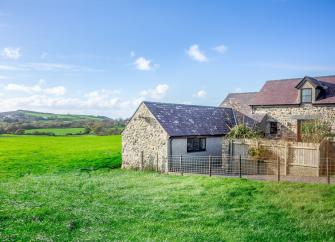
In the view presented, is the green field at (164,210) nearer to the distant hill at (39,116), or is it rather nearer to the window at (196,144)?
the window at (196,144)

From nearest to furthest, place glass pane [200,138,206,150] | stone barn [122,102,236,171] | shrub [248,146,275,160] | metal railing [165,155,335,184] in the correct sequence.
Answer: metal railing [165,155,335,184] < shrub [248,146,275,160] < stone barn [122,102,236,171] < glass pane [200,138,206,150]

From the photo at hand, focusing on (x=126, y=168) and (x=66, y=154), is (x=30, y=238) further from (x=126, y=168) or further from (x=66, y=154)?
(x=66, y=154)

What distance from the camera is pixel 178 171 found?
27031 millimetres

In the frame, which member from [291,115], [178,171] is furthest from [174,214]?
[291,115]

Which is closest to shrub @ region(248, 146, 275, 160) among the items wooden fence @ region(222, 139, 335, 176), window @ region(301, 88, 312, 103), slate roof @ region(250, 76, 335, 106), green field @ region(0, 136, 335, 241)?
wooden fence @ region(222, 139, 335, 176)

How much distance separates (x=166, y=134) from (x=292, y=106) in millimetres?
13703

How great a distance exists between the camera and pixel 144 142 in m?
29.6

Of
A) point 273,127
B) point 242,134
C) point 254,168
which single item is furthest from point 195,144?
point 273,127

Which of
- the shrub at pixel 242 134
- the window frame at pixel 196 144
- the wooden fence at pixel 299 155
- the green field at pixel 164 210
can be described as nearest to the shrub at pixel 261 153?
the wooden fence at pixel 299 155

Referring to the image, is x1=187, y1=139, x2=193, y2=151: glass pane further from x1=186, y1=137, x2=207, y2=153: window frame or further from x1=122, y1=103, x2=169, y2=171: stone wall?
x1=122, y1=103, x2=169, y2=171: stone wall

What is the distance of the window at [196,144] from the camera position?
29125 millimetres

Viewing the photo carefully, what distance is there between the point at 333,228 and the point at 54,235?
397 inches

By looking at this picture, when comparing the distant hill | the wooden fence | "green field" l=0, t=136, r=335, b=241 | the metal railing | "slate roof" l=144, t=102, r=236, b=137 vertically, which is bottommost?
"green field" l=0, t=136, r=335, b=241

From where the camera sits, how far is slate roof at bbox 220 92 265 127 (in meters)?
34.6
